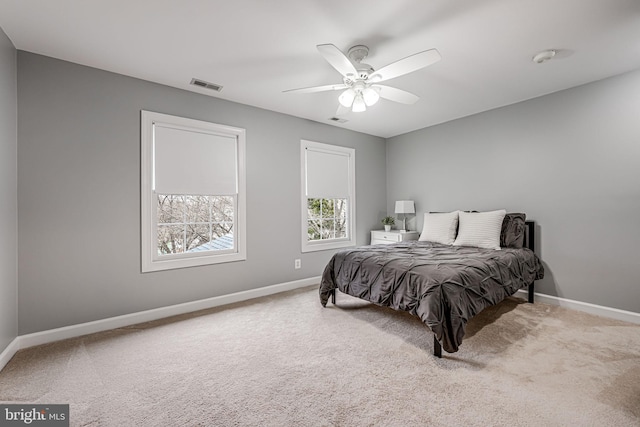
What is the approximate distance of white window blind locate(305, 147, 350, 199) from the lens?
14.4 feet

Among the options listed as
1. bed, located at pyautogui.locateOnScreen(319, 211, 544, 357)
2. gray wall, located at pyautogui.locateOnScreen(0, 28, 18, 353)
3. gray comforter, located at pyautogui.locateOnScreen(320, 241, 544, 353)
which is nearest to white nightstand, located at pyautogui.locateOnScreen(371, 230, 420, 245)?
bed, located at pyautogui.locateOnScreen(319, 211, 544, 357)

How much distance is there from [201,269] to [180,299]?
378 mm

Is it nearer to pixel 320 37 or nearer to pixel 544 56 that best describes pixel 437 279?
pixel 320 37

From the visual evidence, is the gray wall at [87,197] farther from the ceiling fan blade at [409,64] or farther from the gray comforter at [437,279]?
the ceiling fan blade at [409,64]

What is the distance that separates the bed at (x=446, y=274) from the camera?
2.12 metres

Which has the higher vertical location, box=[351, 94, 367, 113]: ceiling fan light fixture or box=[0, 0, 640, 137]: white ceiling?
box=[0, 0, 640, 137]: white ceiling

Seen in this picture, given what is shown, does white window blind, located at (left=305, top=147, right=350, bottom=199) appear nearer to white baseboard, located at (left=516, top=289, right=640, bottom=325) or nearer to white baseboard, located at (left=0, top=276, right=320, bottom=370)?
white baseboard, located at (left=0, top=276, right=320, bottom=370)

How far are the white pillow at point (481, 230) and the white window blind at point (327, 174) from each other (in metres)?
1.88

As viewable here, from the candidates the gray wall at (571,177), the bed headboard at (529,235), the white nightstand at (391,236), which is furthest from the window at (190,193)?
the bed headboard at (529,235)

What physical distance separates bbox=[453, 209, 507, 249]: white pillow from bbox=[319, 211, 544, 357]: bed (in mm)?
13

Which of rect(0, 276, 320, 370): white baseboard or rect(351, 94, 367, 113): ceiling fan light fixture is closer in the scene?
rect(0, 276, 320, 370): white baseboard

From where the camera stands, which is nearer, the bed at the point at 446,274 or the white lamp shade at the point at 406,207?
the bed at the point at 446,274

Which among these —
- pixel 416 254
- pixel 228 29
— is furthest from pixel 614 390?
pixel 228 29

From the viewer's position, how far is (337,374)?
6.54ft
